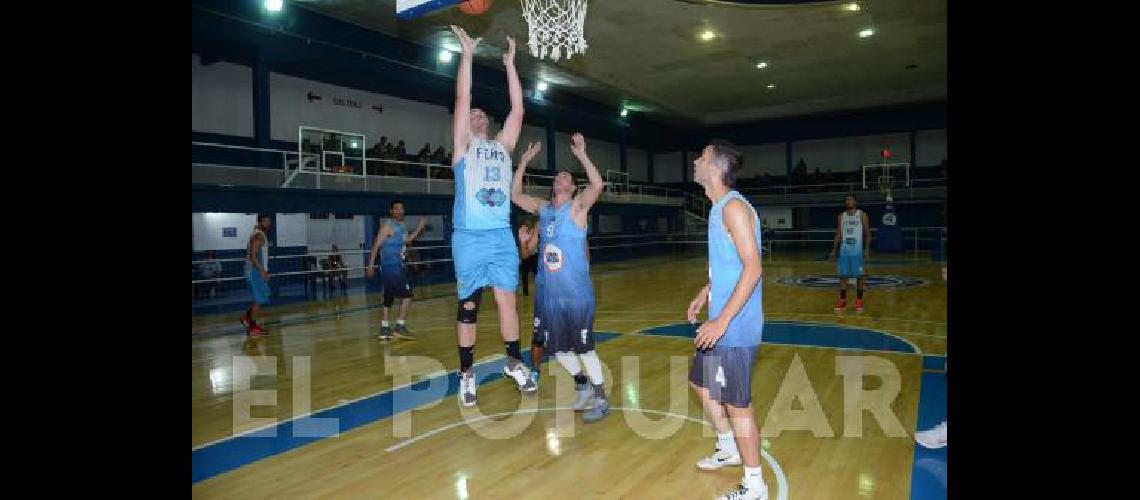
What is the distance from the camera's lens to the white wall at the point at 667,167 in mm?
32781

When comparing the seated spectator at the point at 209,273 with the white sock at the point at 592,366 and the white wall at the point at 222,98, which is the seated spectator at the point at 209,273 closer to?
the white wall at the point at 222,98

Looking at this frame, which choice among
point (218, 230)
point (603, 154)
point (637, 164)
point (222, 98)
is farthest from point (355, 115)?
point (637, 164)

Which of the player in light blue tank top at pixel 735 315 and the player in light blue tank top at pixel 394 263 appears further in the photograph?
the player in light blue tank top at pixel 394 263

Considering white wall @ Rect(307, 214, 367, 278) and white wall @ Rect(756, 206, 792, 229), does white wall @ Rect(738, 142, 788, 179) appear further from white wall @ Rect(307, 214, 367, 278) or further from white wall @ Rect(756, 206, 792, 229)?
white wall @ Rect(307, 214, 367, 278)

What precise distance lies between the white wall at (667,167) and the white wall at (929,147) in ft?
33.9

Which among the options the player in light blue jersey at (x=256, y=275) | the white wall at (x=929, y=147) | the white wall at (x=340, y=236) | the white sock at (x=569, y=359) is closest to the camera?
the white sock at (x=569, y=359)

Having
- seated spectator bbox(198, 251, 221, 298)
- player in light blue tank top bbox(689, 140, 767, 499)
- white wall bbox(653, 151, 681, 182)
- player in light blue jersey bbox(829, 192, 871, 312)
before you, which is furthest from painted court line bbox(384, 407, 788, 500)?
white wall bbox(653, 151, 681, 182)

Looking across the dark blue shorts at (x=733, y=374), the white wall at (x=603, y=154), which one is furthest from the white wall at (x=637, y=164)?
the dark blue shorts at (x=733, y=374)
